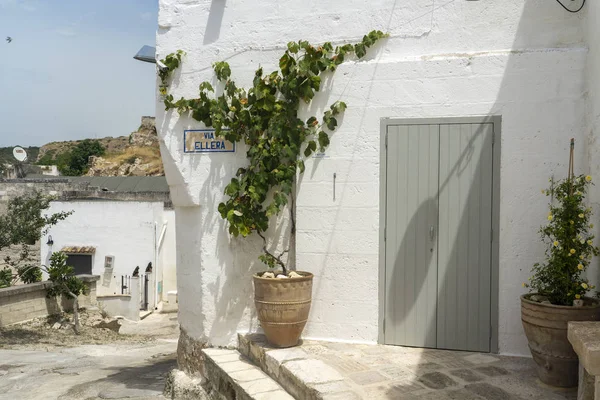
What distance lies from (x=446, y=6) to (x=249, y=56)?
1.78 m

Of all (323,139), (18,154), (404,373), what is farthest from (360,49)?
(18,154)

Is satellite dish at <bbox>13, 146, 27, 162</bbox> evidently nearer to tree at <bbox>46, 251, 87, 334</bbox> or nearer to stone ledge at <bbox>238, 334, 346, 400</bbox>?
tree at <bbox>46, 251, 87, 334</bbox>

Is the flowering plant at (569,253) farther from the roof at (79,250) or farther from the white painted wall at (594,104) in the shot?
the roof at (79,250)

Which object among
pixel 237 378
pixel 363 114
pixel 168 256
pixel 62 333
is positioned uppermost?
pixel 363 114

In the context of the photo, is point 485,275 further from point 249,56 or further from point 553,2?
point 249,56

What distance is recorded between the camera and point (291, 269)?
5.04 meters

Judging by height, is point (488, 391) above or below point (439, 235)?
below

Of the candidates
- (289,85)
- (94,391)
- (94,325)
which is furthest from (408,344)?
(94,325)

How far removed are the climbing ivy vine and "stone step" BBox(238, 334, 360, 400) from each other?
68 centimetres

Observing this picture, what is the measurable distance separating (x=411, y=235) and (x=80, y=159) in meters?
Answer: 48.8

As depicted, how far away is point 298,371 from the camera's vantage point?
3.94 metres

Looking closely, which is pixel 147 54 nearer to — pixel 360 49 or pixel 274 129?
pixel 274 129

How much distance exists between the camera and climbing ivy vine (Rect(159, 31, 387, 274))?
480cm

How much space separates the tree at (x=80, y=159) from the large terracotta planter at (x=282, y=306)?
46.0 meters
